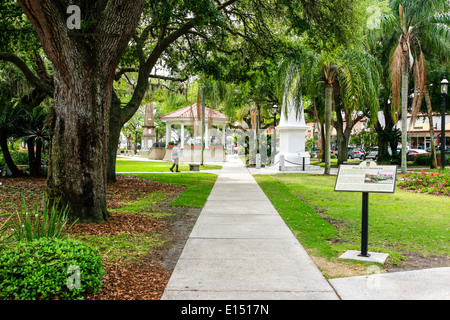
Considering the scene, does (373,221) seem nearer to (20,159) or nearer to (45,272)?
(45,272)

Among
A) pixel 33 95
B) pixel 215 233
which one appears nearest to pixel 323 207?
pixel 215 233

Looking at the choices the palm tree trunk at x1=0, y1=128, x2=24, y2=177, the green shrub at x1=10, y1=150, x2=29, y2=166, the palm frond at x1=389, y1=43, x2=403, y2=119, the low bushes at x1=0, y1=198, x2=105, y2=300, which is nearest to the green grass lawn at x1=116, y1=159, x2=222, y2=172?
the green shrub at x1=10, y1=150, x2=29, y2=166

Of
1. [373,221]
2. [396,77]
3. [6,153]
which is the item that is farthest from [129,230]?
[396,77]

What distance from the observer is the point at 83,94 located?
721 cm

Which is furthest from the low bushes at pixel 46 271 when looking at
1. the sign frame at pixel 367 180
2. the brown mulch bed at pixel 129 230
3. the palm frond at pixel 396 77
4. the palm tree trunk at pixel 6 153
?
the palm frond at pixel 396 77

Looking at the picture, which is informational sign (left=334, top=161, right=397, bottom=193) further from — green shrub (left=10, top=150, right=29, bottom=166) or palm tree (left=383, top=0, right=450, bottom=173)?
green shrub (left=10, top=150, right=29, bottom=166)

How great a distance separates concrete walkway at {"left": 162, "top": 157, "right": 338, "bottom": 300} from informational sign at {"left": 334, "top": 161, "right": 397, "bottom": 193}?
4.05ft

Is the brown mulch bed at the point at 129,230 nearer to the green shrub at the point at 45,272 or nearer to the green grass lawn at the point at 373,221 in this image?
the green shrub at the point at 45,272

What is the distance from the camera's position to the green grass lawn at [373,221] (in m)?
6.46

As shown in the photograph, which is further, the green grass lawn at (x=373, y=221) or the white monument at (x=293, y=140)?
the white monument at (x=293, y=140)

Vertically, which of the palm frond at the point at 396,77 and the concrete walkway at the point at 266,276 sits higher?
the palm frond at the point at 396,77

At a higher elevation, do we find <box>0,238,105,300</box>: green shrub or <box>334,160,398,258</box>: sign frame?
<box>334,160,398,258</box>: sign frame

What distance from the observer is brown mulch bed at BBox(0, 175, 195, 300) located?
14.6ft

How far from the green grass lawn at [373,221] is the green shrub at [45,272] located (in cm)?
355
